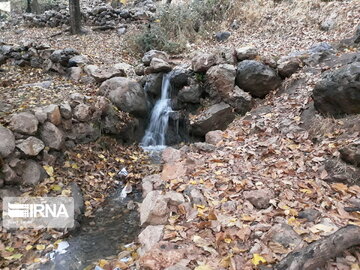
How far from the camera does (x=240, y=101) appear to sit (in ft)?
23.6

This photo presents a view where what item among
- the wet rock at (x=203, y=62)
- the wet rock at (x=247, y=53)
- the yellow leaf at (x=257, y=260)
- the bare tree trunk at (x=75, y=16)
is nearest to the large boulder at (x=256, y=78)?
the wet rock at (x=247, y=53)

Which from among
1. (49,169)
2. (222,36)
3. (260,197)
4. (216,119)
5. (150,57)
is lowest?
(49,169)

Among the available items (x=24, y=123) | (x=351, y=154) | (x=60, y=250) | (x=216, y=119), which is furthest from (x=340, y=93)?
(x=24, y=123)

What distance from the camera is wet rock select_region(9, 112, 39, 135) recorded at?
16.4ft

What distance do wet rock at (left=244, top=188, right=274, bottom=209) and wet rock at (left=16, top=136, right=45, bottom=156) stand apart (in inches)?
136

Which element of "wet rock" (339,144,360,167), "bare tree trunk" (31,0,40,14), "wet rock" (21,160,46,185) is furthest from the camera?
"bare tree trunk" (31,0,40,14)

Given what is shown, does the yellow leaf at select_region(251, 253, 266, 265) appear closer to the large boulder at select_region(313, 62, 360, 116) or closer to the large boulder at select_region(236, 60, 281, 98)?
the large boulder at select_region(313, 62, 360, 116)

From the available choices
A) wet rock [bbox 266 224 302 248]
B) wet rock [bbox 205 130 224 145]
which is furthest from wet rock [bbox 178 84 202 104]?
wet rock [bbox 266 224 302 248]

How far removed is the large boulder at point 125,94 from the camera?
707 cm

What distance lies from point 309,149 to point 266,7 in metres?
8.25

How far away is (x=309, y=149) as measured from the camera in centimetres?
477

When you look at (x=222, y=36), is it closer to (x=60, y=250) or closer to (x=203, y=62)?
(x=203, y=62)

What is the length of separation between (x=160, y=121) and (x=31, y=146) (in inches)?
138

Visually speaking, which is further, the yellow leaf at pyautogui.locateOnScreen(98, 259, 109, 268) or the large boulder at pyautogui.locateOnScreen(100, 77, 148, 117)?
the large boulder at pyautogui.locateOnScreen(100, 77, 148, 117)
